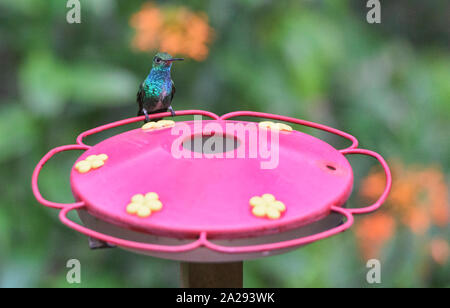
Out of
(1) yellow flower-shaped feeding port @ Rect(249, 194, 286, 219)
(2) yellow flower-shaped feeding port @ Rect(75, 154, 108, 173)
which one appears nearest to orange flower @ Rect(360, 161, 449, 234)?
(1) yellow flower-shaped feeding port @ Rect(249, 194, 286, 219)

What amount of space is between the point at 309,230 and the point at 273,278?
1880 millimetres

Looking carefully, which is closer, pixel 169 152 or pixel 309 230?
pixel 309 230

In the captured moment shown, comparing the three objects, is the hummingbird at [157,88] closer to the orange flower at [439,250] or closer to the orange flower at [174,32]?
the orange flower at [174,32]

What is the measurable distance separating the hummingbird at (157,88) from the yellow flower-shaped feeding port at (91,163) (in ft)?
0.87

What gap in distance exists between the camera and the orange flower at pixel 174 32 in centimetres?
283

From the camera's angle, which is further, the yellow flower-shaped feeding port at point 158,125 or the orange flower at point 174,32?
the orange flower at point 174,32

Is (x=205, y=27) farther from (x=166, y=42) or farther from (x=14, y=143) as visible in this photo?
(x=14, y=143)

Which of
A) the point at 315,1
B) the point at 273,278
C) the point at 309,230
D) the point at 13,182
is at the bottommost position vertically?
the point at 273,278

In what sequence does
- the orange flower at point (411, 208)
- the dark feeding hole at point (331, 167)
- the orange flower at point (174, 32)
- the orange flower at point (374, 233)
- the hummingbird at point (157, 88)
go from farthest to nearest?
the orange flower at point (374, 233)
the orange flower at point (411, 208)
the orange flower at point (174, 32)
the hummingbird at point (157, 88)
the dark feeding hole at point (331, 167)

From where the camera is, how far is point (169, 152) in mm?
1700

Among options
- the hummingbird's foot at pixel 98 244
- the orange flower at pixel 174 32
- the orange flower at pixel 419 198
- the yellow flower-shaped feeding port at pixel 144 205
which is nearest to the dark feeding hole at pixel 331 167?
the yellow flower-shaped feeding port at pixel 144 205

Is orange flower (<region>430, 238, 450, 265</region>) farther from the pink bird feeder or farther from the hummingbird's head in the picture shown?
the hummingbird's head

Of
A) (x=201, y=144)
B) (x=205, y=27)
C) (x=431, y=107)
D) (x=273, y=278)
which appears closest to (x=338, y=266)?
(x=273, y=278)

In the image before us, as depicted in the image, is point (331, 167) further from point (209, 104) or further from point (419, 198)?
point (209, 104)
